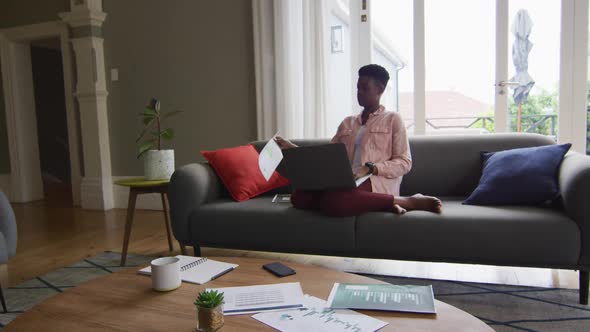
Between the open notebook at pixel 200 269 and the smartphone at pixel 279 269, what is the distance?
0.11m

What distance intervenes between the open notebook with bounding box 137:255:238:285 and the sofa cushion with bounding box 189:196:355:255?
71cm

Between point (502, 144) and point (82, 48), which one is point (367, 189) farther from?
point (82, 48)

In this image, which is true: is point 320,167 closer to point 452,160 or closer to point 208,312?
point 452,160

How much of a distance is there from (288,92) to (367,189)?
1535 millimetres

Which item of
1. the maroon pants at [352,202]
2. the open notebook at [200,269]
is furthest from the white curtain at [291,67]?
the open notebook at [200,269]

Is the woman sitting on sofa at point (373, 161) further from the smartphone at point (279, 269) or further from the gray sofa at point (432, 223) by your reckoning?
the smartphone at point (279, 269)

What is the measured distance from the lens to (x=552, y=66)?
2.99 m

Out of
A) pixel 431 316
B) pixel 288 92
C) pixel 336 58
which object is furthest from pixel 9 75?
pixel 431 316

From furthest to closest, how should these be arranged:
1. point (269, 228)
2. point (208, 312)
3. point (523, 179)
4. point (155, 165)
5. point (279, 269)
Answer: point (155, 165), point (269, 228), point (523, 179), point (279, 269), point (208, 312)

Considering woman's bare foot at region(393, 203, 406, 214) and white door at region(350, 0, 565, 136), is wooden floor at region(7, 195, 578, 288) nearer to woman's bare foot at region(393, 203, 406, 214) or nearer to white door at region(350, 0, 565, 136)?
woman's bare foot at region(393, 203, 406, 214)

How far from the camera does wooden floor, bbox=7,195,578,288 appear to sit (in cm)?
219

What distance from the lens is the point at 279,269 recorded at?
1.28 metres

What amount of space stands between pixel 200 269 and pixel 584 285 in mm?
1551

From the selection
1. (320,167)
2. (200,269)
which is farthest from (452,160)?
(200,269)
